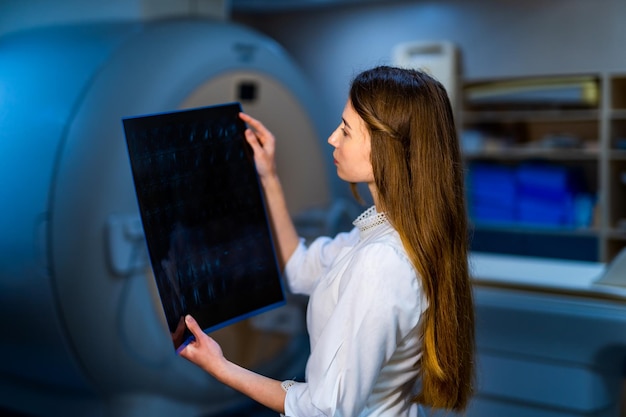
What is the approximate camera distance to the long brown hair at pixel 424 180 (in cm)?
100

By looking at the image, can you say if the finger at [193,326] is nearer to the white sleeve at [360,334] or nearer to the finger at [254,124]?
the white sleeve at [360,334]

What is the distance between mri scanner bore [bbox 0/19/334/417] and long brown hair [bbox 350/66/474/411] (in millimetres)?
832

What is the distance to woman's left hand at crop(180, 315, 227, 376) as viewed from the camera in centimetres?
102

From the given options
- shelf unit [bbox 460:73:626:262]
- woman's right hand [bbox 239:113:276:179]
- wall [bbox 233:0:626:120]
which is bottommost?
shelf unit [bbox 460:73:626:262]

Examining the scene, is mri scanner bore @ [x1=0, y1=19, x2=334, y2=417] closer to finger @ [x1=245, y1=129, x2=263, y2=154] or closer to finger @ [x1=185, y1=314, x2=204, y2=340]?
finger @ [x1=245, y1=129, x2=263, y2=154]

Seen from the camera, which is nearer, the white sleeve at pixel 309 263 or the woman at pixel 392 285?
the woman at pixel 392 285

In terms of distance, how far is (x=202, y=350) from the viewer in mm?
1029

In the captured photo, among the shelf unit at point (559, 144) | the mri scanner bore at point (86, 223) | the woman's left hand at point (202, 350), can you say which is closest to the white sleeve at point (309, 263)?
the woman's left hand at point (202, 350)

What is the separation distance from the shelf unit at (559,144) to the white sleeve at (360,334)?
11.4 ft

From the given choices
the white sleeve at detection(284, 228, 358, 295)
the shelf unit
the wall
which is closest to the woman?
the white sleeve at detection(284, 228, 358, 295)

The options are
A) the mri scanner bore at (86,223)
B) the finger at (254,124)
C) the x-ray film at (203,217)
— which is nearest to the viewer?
the x-ray film at (203,217)

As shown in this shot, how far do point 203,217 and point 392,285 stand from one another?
343mm

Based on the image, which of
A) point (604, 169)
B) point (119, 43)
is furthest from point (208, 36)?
point (604, 169)

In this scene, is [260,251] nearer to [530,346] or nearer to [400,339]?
[400,339]
